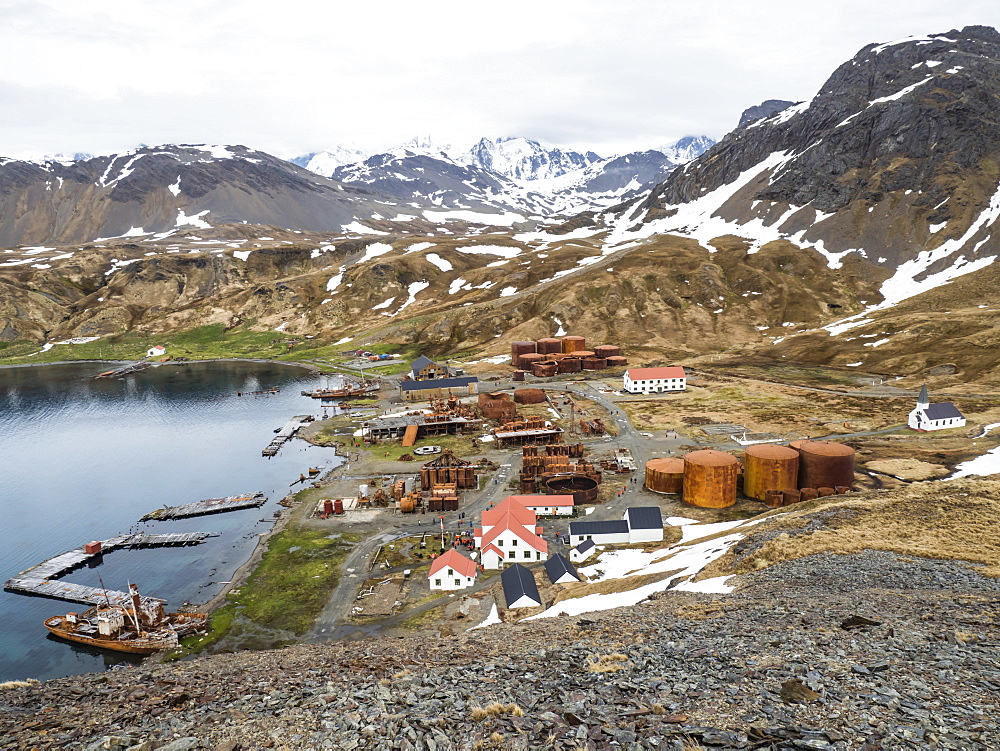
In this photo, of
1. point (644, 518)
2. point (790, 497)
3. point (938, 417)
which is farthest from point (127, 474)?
point (938, 417)

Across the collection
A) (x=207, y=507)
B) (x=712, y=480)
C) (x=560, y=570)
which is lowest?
(x=207, y=507)

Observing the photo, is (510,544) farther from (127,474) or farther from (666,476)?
(127,474)

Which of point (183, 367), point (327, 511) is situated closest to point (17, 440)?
point (183, 367)

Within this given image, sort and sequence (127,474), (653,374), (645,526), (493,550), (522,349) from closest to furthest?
(493,550), (645,526), (127,474), (653,374), (522,349)

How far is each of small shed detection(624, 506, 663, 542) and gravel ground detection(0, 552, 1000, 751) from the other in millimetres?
25010

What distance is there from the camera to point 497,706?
1502 cm

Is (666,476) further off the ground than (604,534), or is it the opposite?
(666,476)

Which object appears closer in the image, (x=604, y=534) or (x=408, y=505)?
(x=604, y=534)

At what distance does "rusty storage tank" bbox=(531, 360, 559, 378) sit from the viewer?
12462 cm

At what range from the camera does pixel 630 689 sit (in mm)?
16125

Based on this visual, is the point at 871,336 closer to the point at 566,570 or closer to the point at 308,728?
the point at 566,570

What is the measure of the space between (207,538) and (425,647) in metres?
46.4

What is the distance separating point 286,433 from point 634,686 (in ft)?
297

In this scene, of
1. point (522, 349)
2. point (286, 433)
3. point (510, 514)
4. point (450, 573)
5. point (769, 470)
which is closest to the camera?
point (450, 573)
